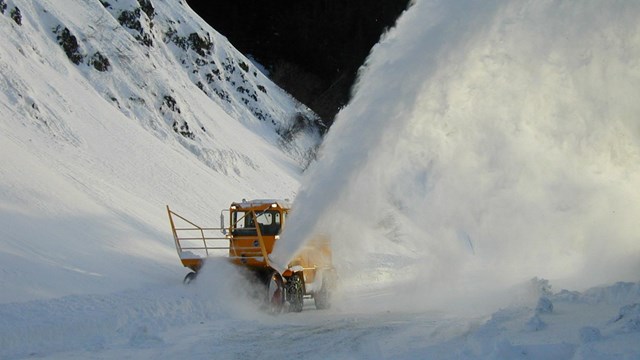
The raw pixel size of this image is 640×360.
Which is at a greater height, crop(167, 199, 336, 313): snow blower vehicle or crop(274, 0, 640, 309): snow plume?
crop(274, 0, 640, 309): snow plume

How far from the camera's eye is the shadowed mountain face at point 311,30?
230 feet

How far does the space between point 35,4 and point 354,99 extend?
21974 mm

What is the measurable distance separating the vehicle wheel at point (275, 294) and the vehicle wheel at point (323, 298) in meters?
2.02

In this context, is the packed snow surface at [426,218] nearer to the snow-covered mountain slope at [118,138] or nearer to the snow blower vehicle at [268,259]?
the snow-covered mountain slope at [118,138]

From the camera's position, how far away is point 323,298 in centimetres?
1731

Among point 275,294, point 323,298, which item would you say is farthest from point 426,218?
point 275,294

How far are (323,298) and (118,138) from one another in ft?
49.4

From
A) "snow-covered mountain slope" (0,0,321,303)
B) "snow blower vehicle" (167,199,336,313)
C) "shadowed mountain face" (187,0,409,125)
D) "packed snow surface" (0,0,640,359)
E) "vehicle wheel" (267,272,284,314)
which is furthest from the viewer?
"shadowed mountain face" (187,0,409,125)

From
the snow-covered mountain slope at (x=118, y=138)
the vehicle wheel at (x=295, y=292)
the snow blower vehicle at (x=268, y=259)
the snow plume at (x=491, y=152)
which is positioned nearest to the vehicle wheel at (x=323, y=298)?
the snow blower vehicle at (x=268, y=259)

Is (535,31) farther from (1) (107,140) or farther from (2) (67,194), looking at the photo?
(1) (107,140)

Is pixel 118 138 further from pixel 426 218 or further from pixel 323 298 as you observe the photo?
pixel 323 298

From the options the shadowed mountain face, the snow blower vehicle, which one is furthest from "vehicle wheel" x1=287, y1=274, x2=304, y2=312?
the shadowed mountain face

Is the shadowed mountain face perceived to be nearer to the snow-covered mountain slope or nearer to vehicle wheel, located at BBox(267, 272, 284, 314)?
the snow-covered mountain slope

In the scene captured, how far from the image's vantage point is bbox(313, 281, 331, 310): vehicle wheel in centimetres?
1719
